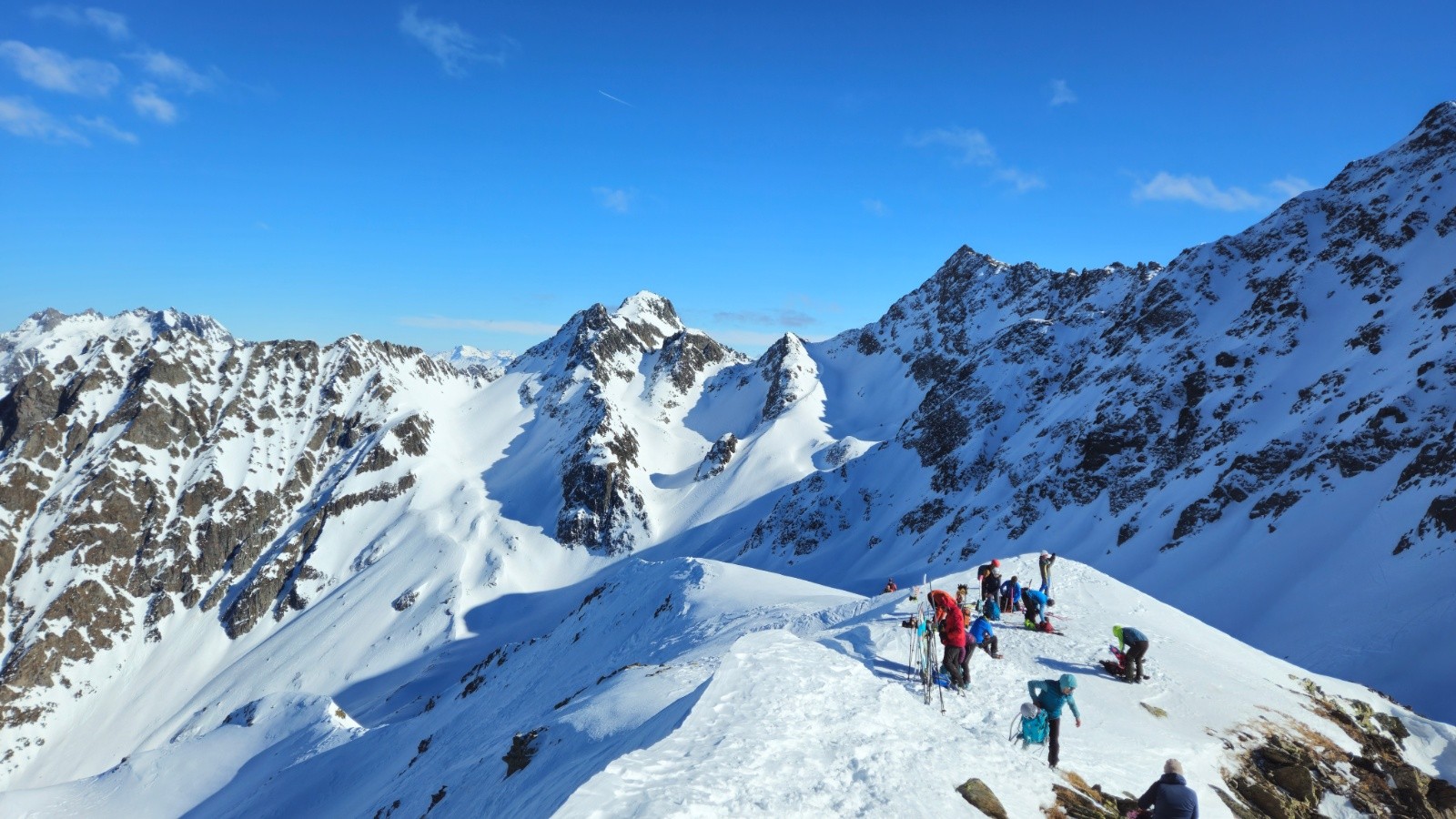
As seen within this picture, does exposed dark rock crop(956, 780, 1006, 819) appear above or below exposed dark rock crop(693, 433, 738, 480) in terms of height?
below

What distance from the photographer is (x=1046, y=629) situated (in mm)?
22281

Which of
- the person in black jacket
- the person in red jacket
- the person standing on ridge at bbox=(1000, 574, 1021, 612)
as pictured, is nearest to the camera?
the person in black jacket

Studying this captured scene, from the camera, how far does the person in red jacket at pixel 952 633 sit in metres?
16.1

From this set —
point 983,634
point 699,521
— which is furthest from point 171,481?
point 983,634

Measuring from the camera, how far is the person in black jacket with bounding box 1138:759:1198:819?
388 inches

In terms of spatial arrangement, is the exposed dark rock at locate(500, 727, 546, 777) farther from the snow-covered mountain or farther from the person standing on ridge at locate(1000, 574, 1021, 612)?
the person standing on ridge at locate(1000, 574, 1021, 612)

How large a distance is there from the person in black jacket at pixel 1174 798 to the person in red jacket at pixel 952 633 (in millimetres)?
5888

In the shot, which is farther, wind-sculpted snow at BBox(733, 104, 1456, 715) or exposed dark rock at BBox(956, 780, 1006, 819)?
wind-sculpted snow at BBox(733, 104, 1456, 715)

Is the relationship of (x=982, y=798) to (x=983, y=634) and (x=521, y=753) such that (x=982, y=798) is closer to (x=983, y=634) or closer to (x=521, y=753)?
(x=983, y=634)

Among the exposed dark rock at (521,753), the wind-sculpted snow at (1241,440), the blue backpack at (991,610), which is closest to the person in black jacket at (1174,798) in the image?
the blue backpack at (991,610)

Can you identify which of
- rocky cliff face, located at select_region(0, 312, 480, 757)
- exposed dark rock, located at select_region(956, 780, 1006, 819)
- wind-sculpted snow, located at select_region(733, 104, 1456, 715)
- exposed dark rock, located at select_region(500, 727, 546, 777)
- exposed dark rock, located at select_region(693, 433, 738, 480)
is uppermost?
rocky cliff face, located at select_region(0, 312, 480, 757)

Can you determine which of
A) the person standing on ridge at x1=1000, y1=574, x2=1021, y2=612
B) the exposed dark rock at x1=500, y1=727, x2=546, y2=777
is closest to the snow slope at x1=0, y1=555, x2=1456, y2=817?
the exposed dark rock at x1=500, y1=727, x2=546, y2=777

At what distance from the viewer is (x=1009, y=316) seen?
Answer: 6004 inches

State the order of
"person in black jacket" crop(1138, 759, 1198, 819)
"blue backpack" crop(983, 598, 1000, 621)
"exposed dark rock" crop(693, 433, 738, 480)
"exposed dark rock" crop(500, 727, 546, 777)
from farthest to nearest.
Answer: "exposed dark rock" crop(693, 433, 738, 480)
"blue backpack" crop(983, 598, 1000, 621)
"exposed dark rock" crop(500, 727, 546, 777)
"person in black jacket" crop(1138, 759, 1198, 819)
